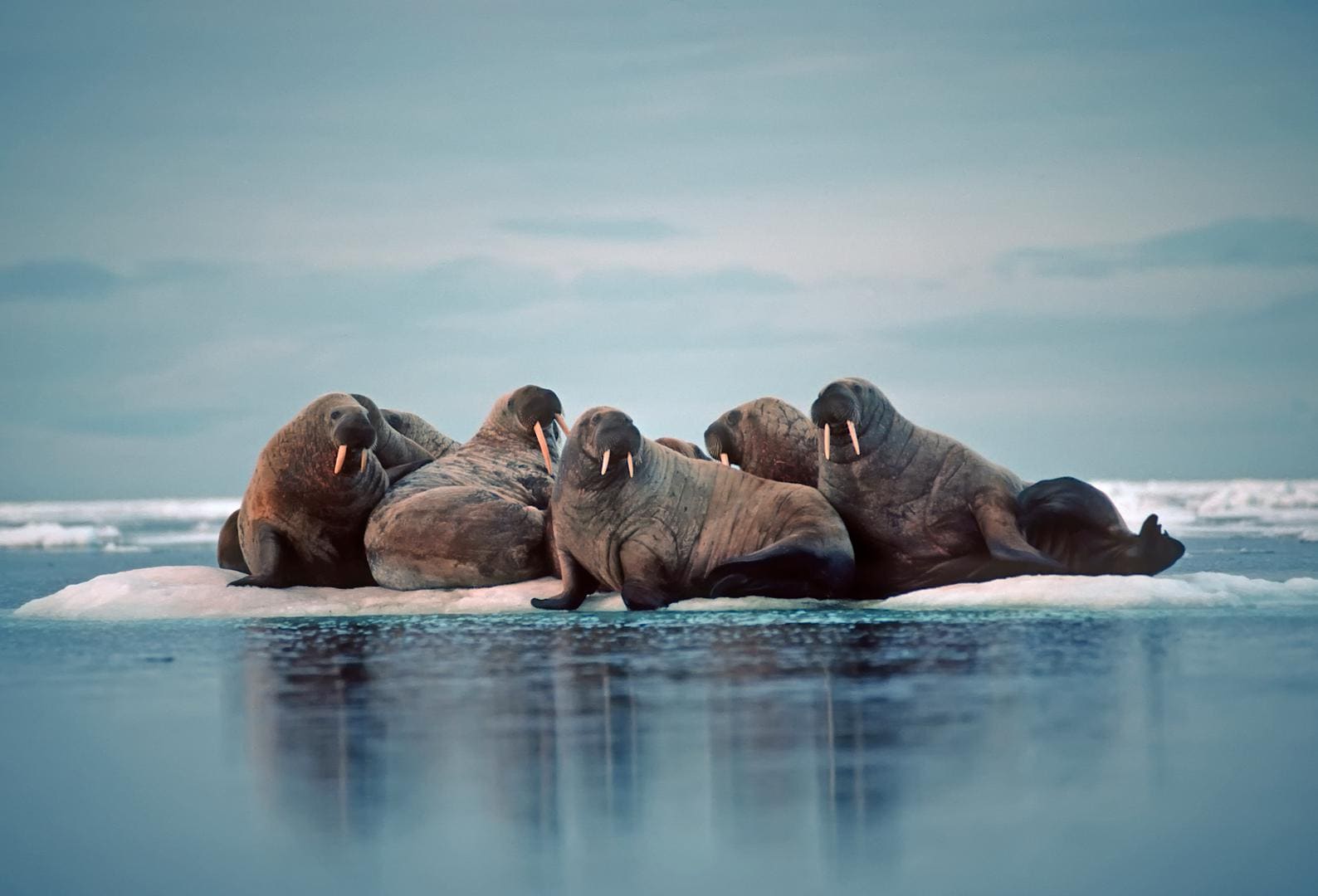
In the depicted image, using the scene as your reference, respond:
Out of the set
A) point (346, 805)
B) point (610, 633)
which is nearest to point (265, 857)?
point (346, 805)

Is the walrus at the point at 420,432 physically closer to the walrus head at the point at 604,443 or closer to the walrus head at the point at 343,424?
the walrus head at the point at 343,424

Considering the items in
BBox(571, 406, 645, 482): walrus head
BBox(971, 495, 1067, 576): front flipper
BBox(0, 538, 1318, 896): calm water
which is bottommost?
BBox(0, 538, 1318, 896): calm water

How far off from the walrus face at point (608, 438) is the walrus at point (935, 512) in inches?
44.3

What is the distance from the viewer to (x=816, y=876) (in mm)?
3422

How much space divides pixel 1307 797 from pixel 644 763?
5.40 ft

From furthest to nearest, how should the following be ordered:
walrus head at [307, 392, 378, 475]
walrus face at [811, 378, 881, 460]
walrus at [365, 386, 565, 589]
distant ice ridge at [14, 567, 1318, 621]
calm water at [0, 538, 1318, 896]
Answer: walrus at [365, 386, 565, 589]
walrus head at [307, 392, 378, 475]
walrus face at [811, 378, 881, 460]
distant ice ridge at [14, 567, 1318, 621]
calm water at [0, 538, 1318, 896]

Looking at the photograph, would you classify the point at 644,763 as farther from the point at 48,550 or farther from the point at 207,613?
the point at 48,550

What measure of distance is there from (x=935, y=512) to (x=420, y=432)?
15.9ft

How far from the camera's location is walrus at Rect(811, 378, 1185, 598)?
10.5 meters

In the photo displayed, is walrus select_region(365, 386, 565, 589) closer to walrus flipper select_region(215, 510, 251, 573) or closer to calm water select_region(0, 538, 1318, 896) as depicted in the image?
walrus flipper select_region(215, 510, 251, 573)

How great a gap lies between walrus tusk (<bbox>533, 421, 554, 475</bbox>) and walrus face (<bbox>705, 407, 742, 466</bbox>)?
1.19 metres

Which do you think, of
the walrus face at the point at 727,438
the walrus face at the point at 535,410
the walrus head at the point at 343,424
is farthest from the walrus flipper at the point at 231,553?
the walrus face at the point at 727,438

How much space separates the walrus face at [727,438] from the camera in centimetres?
1191

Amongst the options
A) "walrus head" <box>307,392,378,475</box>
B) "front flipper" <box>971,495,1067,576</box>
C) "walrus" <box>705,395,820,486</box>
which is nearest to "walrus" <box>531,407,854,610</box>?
"front flipper" <box>971,495,1067,576</box>
